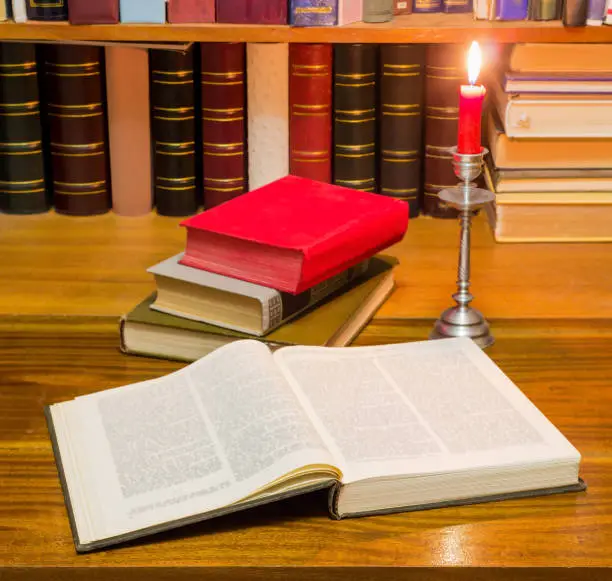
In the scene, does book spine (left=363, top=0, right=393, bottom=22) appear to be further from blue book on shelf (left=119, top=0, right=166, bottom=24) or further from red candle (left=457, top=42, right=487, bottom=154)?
red candle (left=457, top=42, right=487, bottom=154)

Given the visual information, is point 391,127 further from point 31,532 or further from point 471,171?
point 31,532

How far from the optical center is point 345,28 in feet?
4.75

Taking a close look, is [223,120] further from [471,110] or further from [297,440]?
[297,440]

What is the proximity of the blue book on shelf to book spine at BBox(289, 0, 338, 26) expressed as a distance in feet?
0.56

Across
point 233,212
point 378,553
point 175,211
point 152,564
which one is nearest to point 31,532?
point 152,564

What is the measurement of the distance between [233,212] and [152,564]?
1.64 ft

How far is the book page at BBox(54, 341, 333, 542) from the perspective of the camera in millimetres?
837

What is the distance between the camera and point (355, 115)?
154 cm

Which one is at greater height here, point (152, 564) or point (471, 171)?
point (471, 171)

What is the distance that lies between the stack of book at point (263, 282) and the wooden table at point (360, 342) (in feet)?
0.13

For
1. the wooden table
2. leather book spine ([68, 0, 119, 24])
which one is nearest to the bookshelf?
leather book spine ([68, 0, 119, 24])

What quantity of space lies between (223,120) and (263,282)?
48 centimetres

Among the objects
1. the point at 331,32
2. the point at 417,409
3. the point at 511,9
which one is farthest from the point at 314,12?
the point at 417,409
